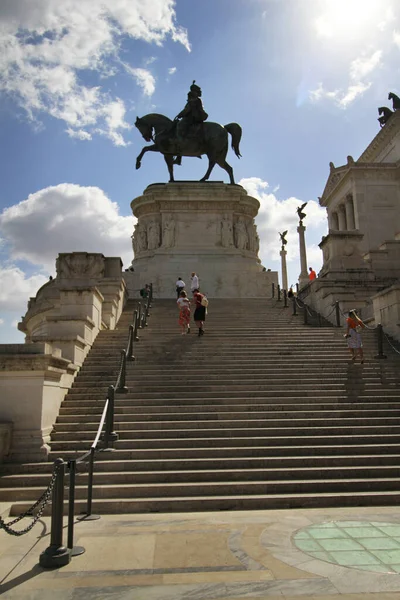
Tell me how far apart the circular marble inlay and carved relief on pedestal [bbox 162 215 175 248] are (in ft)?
73.5

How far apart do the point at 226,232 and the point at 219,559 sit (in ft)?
78.3

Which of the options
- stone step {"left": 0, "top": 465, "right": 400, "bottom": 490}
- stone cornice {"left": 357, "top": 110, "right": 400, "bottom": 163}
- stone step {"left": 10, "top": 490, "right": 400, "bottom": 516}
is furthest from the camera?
stone cornice {"left": 357, "top": 110, "right": 400, "bottom": 163}

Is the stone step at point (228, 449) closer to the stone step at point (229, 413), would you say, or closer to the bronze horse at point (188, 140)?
the stone step at point (229, 413)

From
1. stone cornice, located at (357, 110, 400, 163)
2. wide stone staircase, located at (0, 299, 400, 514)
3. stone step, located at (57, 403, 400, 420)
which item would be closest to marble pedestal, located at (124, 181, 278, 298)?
wide stone staircase, located at (0, 299, 400, 514)

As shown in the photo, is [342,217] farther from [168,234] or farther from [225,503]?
[225,503]

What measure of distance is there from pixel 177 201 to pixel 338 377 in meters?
18.2

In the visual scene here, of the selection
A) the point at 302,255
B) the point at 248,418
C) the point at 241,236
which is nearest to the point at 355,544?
the point at 248,418

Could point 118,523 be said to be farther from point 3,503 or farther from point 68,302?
point 68,302

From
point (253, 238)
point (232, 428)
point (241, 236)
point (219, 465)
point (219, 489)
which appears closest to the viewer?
point (219, 489)

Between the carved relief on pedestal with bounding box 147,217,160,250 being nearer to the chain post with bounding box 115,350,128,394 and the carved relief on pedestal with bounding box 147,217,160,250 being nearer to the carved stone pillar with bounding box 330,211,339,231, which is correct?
the chain post with bounding box 115,350,128,394

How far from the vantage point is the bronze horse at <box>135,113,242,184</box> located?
29.8 meters

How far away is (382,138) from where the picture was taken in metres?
54.3

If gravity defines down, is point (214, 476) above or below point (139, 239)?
below

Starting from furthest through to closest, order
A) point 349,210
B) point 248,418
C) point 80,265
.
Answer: point 349,210
point 80,265
point 248,418
